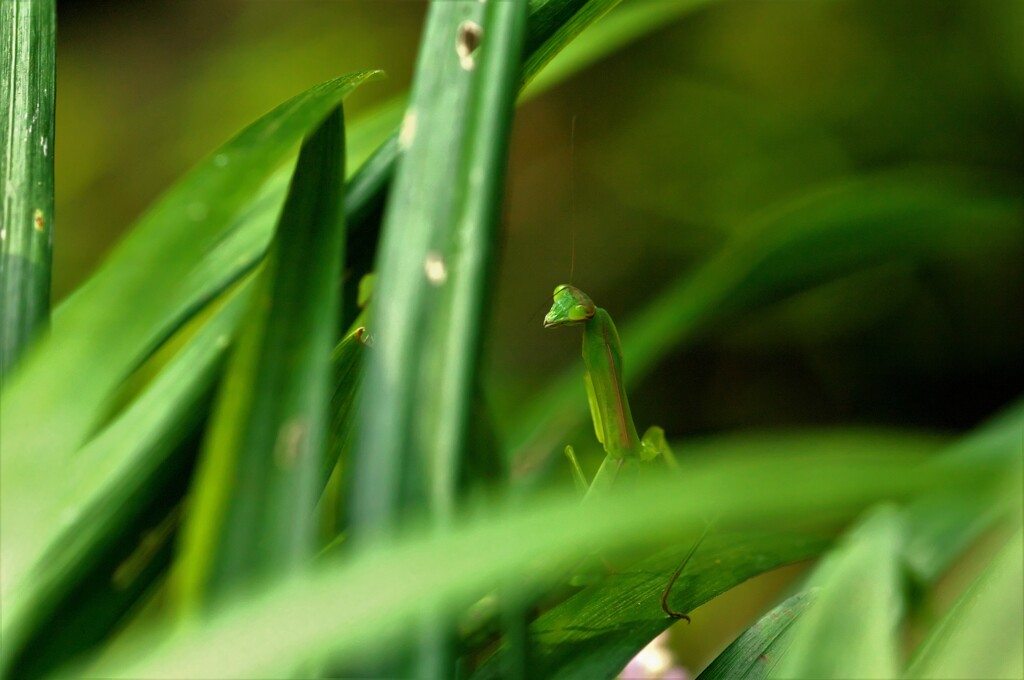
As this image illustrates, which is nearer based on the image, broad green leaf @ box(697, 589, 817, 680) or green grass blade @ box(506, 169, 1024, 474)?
broad green leaf @ box(697, 589, 817, 680)

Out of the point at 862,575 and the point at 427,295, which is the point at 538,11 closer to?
the point at 427,295

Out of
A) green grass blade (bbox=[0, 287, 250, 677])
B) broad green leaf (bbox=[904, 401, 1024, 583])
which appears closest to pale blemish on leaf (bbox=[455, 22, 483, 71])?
green grass blade (bbox=[0, 287, 250, 677])

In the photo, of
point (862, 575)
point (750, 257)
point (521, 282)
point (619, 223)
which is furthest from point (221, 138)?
point (862, 575)

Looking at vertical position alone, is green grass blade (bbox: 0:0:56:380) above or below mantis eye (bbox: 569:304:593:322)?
above

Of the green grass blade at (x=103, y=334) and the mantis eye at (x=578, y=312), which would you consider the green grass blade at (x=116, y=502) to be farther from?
the mantis eye at (x=578, y=312)

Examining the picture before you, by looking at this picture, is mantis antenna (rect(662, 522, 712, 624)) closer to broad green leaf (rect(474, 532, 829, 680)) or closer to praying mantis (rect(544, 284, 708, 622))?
broad green leaf (rect(474, 532, 829, 680))

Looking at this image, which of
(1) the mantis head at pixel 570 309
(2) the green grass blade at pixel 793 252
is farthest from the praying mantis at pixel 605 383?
(2) the green grass blade at pixel 793 252

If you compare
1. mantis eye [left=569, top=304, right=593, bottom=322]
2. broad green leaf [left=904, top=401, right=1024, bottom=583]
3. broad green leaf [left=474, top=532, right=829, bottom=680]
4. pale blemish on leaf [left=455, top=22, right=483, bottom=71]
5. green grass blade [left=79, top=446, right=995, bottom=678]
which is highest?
pale blemish on leaf [left=455, top=22, right=483, bottom=71]

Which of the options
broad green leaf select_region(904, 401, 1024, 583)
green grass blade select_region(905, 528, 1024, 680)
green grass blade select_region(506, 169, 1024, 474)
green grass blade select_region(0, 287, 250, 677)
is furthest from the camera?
green grass blade select_region(506, 169, 1024, 474)
